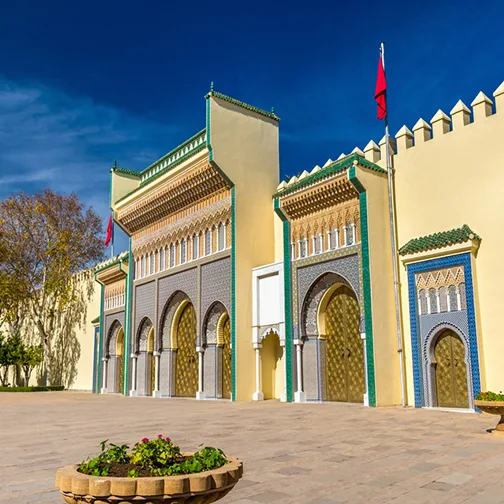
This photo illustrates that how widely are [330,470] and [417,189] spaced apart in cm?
874

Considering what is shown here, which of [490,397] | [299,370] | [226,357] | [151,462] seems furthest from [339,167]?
[151,462]

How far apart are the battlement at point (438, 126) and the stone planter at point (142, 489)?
10596 mm

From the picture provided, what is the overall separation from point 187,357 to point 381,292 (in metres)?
7.88

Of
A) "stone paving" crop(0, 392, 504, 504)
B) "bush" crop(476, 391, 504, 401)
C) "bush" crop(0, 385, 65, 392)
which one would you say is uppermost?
"bush" crop(476, 391, 504, 401)

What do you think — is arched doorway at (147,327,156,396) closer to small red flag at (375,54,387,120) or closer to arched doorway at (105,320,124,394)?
arched doorway at (105,320,124,394)

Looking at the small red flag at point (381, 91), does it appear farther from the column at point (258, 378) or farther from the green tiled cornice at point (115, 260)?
the green tiled cornice at point (115, 260)

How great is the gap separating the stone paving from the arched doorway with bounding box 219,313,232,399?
478 cm

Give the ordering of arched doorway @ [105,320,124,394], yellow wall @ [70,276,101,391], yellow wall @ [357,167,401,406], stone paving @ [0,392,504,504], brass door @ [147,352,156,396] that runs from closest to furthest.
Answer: stone paving @ [0,392,504,504]
yellow wall @ [357,167,401,406]
brass door @ [147,352,156,396]
arched doorway @ [105,320,124,394]
yellow wall @ [70,276,101,391]

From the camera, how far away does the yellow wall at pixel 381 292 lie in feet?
39.8

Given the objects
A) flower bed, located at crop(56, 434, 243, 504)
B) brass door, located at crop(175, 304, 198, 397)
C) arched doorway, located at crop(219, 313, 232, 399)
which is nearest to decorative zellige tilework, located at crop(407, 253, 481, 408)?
arched doorway, located at crop(219, 313, 232, 399)

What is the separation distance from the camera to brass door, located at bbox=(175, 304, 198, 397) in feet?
58.2

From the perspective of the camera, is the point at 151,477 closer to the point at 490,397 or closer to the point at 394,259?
the point at 490,397

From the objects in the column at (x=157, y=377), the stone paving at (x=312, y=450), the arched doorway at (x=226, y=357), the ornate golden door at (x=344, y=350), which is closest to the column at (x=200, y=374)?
the arched doorway at (x=226, y=357)

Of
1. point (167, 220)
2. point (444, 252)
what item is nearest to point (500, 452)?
point (444, 252)
